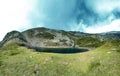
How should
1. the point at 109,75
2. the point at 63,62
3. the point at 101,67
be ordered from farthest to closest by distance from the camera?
1. the point at 63,62
2. the point at 101,67
3. the point at 109,75

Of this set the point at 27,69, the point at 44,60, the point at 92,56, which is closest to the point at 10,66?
the point at 27,69

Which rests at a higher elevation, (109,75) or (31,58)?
(31,58)

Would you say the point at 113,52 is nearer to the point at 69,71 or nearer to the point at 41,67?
the point at 69,71

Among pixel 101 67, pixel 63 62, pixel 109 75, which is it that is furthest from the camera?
pixel 63 62

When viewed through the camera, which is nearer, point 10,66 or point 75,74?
point 75,74

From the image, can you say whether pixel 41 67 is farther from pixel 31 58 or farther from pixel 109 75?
pixel 109 75

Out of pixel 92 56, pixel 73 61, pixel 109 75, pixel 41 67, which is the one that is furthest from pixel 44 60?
pixel 109 75

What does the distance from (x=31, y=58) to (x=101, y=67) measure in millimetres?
21480

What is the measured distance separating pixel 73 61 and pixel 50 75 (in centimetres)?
999

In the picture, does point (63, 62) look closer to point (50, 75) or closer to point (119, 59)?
point (50, 75)

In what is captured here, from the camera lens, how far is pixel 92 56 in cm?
6844

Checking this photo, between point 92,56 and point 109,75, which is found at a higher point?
point 92,56

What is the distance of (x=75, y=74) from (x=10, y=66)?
18984 mm

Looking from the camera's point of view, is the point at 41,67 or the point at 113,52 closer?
the point at 41,67
